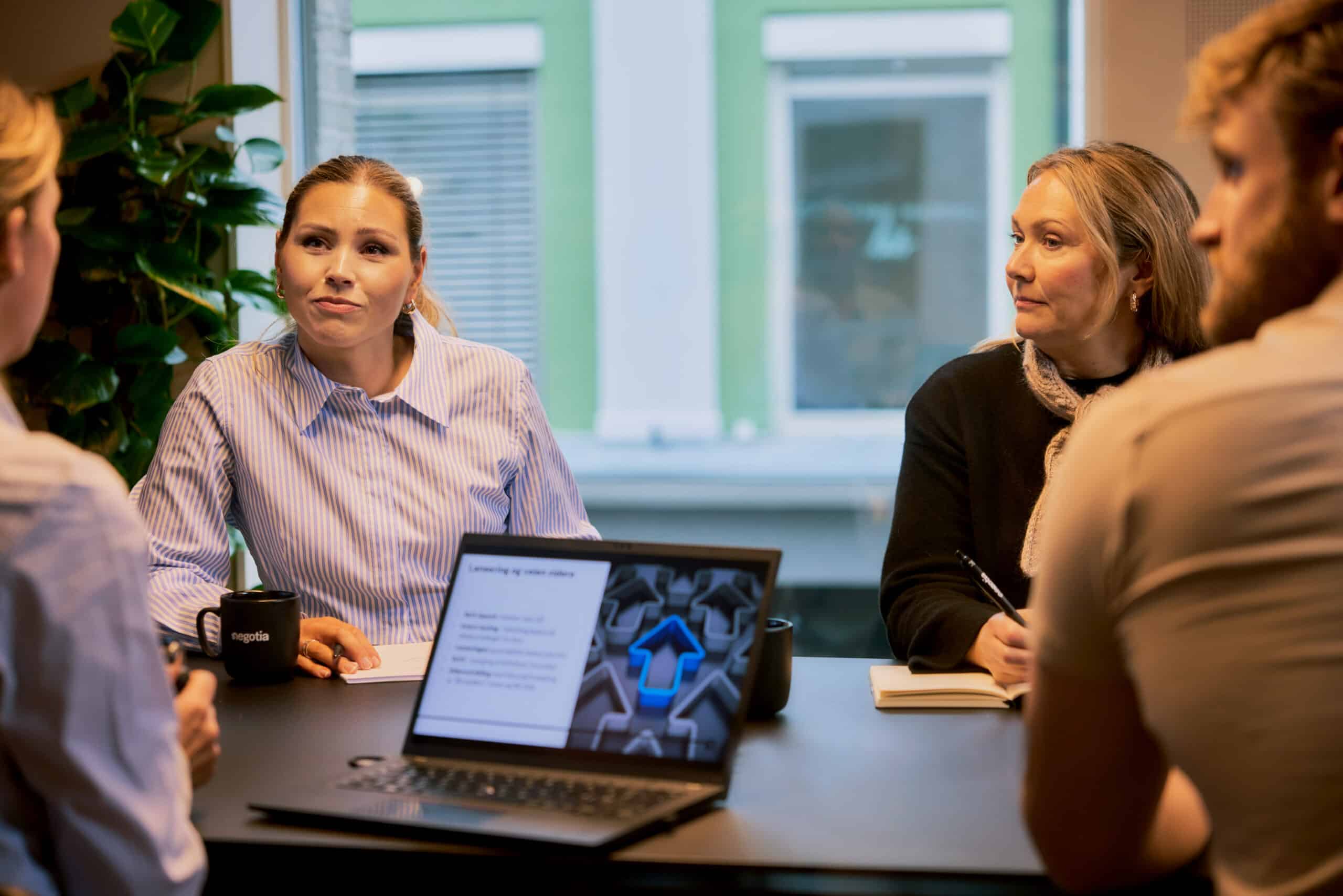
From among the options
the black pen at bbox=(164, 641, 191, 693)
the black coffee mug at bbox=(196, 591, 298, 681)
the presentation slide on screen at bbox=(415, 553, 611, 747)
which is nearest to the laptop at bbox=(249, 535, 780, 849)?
the presentation slide on screen at bbox=(415, 553, 611, 747)

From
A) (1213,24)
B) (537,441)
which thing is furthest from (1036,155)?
(537,441)

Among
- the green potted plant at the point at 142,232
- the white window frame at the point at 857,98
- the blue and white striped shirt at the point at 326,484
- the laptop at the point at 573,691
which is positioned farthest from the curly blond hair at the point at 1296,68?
the white window frame at the point at 857,98

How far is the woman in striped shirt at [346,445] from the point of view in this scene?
1932mm

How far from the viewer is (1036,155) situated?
4.79 metres

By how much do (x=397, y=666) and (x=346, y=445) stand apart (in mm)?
546

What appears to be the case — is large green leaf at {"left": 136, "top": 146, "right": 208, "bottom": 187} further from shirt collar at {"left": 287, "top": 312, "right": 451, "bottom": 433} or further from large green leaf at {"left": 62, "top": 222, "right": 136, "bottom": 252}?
shirt collar at {"left": 287, "top": 312, "right": 451, "bottom": 433}

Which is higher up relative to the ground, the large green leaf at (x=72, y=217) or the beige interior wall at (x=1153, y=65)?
the beige interior wall at (x=1153, y=65)

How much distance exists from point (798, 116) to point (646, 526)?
1734 millimetres

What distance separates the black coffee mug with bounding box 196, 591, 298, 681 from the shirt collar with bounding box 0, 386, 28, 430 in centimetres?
62

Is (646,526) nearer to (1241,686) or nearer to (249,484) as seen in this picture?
(249,484)

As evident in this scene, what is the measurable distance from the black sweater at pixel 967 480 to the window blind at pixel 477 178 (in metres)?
A: 3.24

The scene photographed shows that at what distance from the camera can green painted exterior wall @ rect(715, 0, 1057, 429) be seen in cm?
487

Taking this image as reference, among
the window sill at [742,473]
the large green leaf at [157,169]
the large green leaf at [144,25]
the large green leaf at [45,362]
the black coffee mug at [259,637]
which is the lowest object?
the window sill at [742,473]

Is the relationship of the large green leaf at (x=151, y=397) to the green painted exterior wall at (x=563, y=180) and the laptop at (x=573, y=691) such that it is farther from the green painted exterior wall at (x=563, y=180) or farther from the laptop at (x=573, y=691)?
the laptop at (x=573, y=691)
